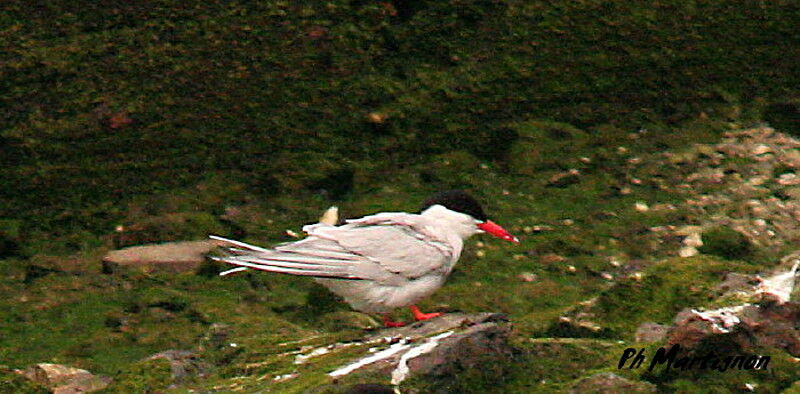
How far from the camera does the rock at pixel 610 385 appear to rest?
515cm

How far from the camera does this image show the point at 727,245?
29.8 feet

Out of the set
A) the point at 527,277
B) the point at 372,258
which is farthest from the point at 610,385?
the point at 527,277

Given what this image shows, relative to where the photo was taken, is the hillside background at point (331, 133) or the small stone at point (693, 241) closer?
the hillside background at point (331, 133)

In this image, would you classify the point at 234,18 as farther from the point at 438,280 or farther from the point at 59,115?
the point at 438,280

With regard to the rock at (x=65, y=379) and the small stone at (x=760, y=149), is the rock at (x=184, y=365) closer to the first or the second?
the rock at (x=65, y=379)

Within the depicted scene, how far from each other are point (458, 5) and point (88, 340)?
528cm

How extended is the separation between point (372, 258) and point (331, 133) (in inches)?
162

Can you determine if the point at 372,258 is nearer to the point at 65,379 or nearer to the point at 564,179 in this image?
the point at 65,379

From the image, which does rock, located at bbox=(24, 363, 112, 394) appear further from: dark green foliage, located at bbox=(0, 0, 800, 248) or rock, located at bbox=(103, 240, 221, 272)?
dark green foliage, located at bbox=(0, 0, 800, 248)

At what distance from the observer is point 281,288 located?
868 centimetres

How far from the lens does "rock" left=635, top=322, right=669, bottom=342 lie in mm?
6106

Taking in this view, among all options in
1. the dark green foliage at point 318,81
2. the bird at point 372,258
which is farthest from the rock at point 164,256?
the bird at point 372,258

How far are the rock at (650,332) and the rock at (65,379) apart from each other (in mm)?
2714

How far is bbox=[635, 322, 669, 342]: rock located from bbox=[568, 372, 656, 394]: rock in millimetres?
853
